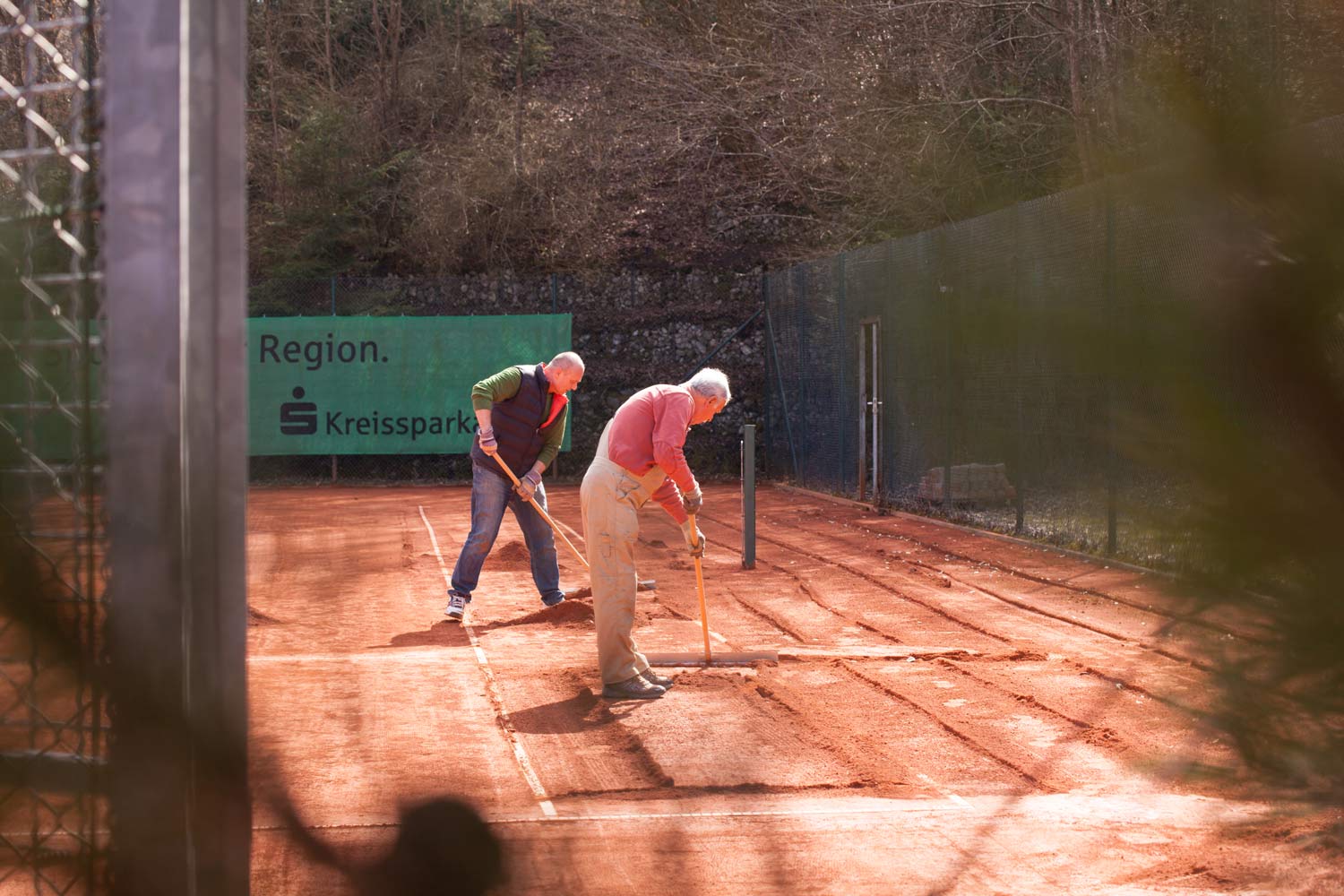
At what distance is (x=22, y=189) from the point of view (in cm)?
140

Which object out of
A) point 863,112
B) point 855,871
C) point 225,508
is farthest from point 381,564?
point 225,508

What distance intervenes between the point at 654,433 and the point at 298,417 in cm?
1646

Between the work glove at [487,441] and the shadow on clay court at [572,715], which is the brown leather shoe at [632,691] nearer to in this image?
the shadow on clay court at [572,715]

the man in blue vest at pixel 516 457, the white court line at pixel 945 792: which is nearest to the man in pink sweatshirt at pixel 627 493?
the white court line at pixel 945 792

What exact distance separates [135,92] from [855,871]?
3858 millimetres

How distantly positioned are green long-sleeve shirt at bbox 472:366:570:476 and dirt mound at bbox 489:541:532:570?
291cm

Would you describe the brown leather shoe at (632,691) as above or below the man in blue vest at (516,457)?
below

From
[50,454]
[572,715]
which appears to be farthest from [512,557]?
[50,454]

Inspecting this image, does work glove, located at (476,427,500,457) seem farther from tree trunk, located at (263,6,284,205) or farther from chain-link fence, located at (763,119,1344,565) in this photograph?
tree trunk, located at (263,6,284,205)

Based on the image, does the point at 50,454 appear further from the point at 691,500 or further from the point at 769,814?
the point at 691,500

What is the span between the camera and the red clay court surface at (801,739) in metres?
1.55

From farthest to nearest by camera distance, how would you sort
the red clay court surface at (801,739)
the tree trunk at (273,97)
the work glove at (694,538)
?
1. the tree trunk at (273,97)
2. the work glove at (694,538)
3. the red clay court surface at (801,739)

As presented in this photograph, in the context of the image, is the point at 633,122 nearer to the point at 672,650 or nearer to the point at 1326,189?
the point at 672,650

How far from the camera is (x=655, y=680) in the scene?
25.3ft
